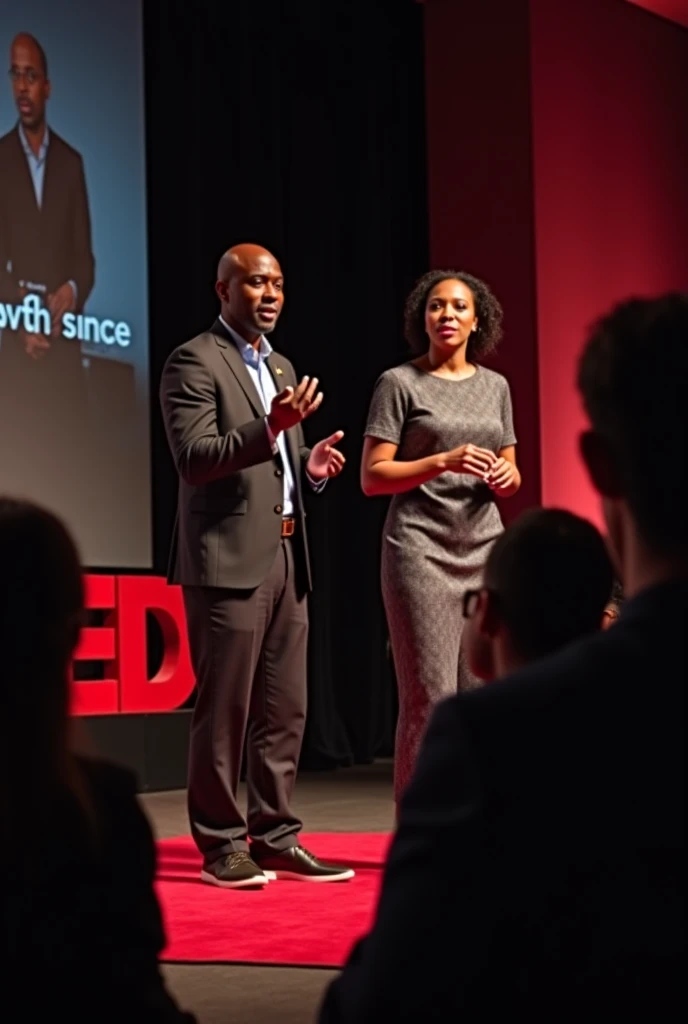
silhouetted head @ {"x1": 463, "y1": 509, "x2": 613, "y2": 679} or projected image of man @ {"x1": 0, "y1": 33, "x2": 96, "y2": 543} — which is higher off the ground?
projected image of man @ {"x1": 0, "y1": 33, "x2": 96, "y2": 543}

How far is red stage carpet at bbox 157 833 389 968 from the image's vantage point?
295cm

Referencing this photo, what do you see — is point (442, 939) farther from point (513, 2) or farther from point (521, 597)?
point (513, 2)

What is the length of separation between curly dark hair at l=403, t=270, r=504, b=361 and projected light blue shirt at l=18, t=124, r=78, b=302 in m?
2.22

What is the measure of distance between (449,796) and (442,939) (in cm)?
→ 8

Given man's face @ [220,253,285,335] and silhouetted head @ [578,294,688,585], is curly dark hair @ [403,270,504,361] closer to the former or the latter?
man's face @ [220,253,285,335]

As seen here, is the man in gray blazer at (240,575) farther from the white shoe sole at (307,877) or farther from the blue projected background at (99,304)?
the blue projected background at (99,304)

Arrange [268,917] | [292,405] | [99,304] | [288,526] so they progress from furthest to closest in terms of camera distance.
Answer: [99,304]
[288,526]
[292,405]
[268,917]

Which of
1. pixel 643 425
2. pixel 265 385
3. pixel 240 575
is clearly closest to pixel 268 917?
pixel 240 575

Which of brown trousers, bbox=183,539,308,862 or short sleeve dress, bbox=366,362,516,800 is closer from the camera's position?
short sleeve dress, bbox=366,362,516,800

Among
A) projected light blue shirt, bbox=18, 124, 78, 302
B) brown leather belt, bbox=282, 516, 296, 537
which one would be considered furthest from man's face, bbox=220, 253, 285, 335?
projected light blue shirt, bbox=18, 124, 78, 302

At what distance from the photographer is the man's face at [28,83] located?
566cm

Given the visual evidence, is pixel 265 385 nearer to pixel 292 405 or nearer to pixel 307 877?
pixel 292 405

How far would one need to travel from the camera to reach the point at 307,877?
3875 millimetres

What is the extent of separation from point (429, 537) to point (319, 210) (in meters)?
3.74
